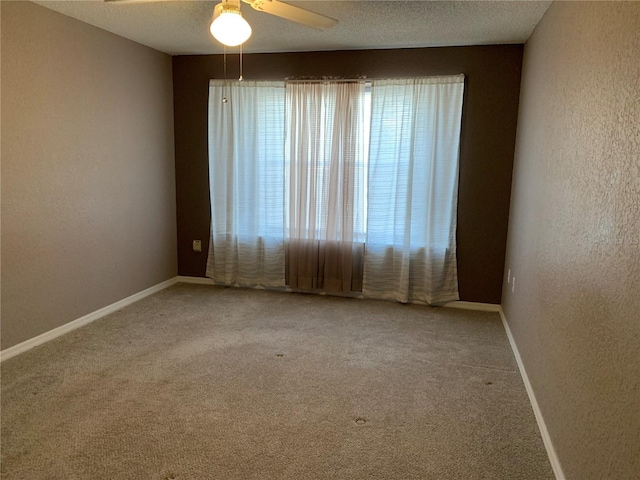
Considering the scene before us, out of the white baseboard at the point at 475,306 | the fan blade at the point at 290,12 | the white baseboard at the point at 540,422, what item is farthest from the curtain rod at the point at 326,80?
the white baseboard at the point at 540,422

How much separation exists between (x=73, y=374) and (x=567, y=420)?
267 cm

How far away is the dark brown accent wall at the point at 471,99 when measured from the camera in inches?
149

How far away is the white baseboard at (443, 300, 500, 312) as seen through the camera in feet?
13.3

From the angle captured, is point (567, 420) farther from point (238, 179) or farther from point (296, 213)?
point (238, 179)

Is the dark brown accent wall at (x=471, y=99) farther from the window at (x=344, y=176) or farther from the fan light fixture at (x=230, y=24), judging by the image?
the fan light fixture at (x=230, y=24)

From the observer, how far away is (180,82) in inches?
176

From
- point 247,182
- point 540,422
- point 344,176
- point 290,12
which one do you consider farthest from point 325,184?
point 540,422

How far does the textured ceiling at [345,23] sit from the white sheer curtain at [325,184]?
47cm

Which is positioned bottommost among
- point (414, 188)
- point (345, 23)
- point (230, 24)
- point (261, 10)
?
point (414, 188)

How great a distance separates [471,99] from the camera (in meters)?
3.84

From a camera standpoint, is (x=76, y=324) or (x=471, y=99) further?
(x=471, y=99)

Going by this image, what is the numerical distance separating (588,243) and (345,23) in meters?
2.39

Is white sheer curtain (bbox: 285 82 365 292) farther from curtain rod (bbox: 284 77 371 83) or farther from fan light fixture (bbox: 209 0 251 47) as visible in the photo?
fan light fixture (bbox: 209 0 251 47)

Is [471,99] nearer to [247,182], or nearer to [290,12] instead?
[290,12]
